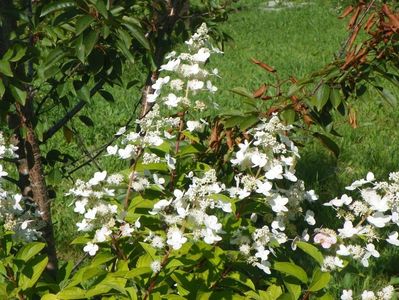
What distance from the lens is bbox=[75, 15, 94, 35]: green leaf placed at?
1.75 metres

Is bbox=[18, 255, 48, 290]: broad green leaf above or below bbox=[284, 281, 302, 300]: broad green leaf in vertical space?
above

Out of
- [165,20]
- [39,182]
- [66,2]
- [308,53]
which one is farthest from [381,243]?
[308,53]

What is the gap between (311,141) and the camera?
16.9ft

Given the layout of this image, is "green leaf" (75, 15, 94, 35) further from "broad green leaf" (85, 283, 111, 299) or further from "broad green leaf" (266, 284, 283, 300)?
"broad green leaf" (266, 284, 283, 300)

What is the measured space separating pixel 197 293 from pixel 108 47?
804 mm

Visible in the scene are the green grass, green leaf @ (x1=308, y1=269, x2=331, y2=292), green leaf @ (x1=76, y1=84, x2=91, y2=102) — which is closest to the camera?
green leaf @ (x1=308, y1=269, x2=331, y2=292)

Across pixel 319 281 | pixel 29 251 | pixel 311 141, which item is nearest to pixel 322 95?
pixel 319 281

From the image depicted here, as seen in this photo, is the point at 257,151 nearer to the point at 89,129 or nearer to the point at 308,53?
the point at 89,129

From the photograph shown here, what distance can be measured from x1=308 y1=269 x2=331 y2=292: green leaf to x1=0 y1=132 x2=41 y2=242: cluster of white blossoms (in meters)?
0.75

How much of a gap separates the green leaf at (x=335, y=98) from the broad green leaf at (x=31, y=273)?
0.86 metres

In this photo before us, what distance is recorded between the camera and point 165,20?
249 cm

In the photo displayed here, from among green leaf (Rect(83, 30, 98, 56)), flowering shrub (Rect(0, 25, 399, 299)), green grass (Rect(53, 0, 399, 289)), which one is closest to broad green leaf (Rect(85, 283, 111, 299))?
flowering shrub (Rect(0, 25, 399, 299))

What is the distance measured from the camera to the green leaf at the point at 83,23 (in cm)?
175

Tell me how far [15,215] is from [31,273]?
0.91 ft
